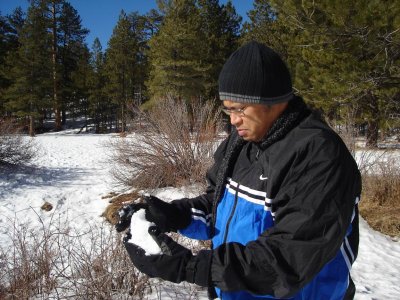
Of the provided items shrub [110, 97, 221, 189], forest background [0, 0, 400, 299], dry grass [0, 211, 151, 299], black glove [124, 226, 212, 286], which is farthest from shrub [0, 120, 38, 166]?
black glove [124, 226, 212, 286]

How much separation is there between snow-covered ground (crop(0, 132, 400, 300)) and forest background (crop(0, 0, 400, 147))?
2.11 metres

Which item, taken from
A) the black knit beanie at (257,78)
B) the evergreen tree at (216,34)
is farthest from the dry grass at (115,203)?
the evergreen tree at (216,34)

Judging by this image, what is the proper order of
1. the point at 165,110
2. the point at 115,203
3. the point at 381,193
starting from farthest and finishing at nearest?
1. the point at 165,110
2. the point at 115,203
3. the point at 381,193

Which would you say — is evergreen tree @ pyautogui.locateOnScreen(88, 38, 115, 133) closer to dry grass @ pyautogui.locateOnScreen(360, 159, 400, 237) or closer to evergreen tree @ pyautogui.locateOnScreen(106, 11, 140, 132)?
evergreen tree @ pyautogui.locateOnScreen(106, 11, 140, 132)

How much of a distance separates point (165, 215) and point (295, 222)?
2.32 ft

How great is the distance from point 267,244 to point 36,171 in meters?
10.6

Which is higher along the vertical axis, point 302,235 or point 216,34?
point 216,34

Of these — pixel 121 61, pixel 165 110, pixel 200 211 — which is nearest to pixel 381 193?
pixel 165 110

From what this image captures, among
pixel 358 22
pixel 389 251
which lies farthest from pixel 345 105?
pixel 389 251

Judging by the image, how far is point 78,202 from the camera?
Result: 7.75m

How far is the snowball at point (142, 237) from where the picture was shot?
1136 mm

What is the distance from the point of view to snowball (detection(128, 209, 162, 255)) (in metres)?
1.14

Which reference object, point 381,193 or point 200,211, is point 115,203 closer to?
point 381,193

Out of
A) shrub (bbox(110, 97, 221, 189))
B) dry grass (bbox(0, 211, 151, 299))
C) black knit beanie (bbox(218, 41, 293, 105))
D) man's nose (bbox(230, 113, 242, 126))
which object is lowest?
dry grass (bbox(0, 211, 151, 299))
